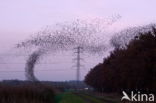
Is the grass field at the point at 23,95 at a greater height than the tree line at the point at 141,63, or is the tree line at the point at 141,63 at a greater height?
the tree line at the point at 141,63

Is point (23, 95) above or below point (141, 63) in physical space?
below

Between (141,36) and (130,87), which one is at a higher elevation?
(141,36)

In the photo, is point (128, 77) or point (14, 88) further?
point (128, 77)

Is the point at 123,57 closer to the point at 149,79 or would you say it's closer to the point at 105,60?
the point at 149,79

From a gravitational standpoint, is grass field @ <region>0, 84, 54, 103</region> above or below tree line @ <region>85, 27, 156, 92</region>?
below

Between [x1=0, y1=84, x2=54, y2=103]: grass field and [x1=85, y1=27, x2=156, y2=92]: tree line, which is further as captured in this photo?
[x1=85, y1=27, x2=156, y2=92]: tree line

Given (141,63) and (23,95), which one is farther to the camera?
(141,63)

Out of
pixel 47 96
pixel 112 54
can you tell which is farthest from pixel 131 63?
pixel 112 54

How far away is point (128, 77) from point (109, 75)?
23097 millimetres

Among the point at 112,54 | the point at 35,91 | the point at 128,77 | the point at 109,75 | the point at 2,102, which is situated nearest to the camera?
the point at 2,102

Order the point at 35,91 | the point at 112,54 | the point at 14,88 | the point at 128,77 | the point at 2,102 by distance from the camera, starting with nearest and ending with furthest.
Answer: the point at 2,102 → the point at 14,88 → the point at 35,91 → the point at 128,77 → the point at 112,54

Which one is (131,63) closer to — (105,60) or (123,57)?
(123,57)

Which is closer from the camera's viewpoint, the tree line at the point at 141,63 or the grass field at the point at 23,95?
the grass field at the point at 23,95

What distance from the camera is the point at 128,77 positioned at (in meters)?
64.8
